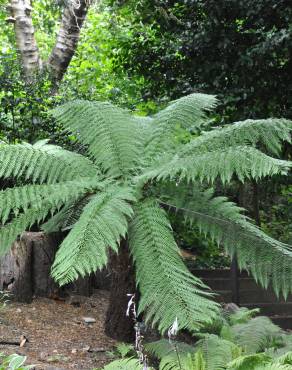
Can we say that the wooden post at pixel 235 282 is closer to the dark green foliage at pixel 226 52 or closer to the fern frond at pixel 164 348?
the dark green foliage at pixel 226 52

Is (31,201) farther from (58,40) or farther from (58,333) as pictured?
(58,40)

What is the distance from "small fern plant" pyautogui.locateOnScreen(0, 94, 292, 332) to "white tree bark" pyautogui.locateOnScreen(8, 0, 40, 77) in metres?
3.49

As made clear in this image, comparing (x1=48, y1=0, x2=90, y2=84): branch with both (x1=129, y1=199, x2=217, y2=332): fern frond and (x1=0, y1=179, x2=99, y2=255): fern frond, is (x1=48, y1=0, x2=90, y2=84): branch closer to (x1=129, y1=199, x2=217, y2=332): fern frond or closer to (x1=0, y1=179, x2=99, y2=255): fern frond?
(x1=0, y1=179, x2=99, y2=255): fern frond

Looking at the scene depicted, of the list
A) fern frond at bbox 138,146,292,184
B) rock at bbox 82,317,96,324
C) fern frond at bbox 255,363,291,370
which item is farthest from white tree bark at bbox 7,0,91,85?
fern frond at bbox 255,363,291,370

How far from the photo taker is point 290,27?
238 inches

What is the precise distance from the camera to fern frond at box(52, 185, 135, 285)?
2.68 meters

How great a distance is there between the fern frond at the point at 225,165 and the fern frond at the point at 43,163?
662 millimetres

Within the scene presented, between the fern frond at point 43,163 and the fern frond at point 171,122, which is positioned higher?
the fern frond at point 171,122

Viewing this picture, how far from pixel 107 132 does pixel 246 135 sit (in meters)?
0.98

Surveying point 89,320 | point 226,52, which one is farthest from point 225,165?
point 226,52

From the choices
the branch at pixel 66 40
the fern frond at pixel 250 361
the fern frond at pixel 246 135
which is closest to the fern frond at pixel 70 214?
the fern frond at pixel 246 135

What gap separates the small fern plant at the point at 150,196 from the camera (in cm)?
293

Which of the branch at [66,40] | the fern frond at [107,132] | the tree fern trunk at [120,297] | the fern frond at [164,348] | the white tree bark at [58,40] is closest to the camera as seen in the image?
the fern frond at [164,348]

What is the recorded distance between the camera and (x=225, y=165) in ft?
10.4
